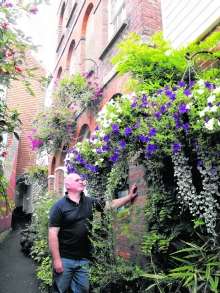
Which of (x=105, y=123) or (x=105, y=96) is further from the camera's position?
(x=105, y=96)

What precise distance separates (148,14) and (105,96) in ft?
6.92

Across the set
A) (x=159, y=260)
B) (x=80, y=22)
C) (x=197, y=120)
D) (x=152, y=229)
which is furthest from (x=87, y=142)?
(x=80, y=22)

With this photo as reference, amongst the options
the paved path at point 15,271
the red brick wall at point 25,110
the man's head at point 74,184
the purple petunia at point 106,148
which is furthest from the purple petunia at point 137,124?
the red brick wall at point 25,110

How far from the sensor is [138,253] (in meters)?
4.58

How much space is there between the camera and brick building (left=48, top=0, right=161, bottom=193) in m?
6.00

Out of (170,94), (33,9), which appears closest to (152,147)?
(170,94)

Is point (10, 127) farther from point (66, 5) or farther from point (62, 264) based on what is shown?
point (66, 5)

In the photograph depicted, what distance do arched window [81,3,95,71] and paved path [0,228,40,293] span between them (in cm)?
615

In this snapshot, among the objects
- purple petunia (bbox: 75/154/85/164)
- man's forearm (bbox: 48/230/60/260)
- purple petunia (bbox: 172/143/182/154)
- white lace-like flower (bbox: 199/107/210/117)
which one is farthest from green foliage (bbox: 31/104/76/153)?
white lace-like flower (bbox: 199/107/210/117)

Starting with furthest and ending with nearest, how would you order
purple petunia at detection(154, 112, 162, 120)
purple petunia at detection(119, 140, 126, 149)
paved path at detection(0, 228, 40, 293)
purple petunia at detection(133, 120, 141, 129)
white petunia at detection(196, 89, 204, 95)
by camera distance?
paved path at detection(0, 228, 40, 293), purple petunia at detection(119, 140, 126, 149), purple petunia at detection(133, 120, 141, 129), purple petunia at detection(154, 112, 162, 120), white petunia at detection(196, 89, 204, 95)

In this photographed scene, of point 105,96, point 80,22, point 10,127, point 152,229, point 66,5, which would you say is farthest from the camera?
point 66,5

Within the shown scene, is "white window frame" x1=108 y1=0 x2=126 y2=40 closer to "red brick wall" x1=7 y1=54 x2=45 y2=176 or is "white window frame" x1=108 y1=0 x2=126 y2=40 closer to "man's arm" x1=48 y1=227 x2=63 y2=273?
"man's arm" x1=48 y1=227 x2=63 y2=273

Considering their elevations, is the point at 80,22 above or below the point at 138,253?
above

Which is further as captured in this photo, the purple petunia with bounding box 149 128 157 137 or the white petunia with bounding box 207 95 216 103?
the purple petunia with bounding box 149 128 157 137
